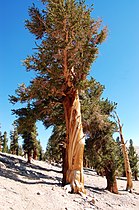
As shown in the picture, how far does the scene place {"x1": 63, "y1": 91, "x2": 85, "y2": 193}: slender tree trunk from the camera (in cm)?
1041

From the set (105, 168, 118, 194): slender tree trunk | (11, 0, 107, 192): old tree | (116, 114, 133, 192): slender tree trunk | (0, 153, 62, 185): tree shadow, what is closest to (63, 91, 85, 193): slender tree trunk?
(11, 0, 107, 192): old tree

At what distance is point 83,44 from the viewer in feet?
36.1

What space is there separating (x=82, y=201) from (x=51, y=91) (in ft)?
17.4

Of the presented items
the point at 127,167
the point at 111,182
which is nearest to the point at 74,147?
the point at 111,182

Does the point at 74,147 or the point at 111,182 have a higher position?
the point at 74,147

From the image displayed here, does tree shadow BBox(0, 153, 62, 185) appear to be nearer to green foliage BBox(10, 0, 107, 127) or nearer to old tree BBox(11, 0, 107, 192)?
old tree BBox(11, 0, 107, 192)

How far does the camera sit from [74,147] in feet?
35.8

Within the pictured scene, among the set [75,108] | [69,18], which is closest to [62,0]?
[69,18]

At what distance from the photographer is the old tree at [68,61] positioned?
1045 cm

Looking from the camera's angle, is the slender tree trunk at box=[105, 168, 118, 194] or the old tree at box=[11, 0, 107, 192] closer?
the old tree at box=[11, 0, 107, 192]

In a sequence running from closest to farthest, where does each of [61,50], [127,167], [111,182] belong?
[61,50]
[111,182]
[127,167]

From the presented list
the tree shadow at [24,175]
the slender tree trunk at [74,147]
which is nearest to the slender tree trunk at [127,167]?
the tree shadow at [24,175]

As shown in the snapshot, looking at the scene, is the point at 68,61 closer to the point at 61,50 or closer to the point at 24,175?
the point at 61,50

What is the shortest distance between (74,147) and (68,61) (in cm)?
424
